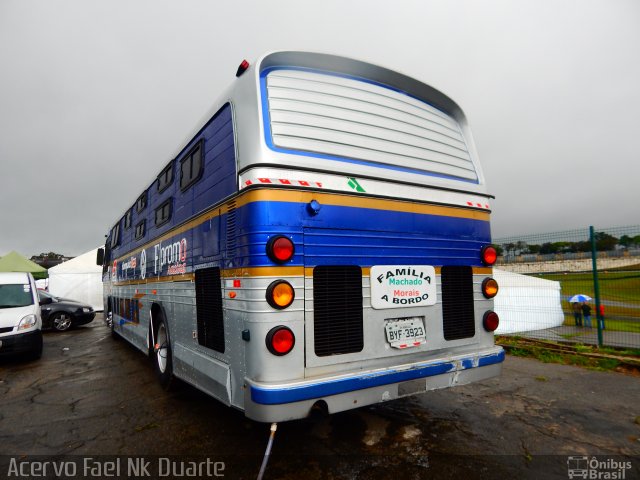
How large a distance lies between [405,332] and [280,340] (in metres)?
1.23

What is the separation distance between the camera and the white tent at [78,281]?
2083cm

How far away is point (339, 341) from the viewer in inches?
119

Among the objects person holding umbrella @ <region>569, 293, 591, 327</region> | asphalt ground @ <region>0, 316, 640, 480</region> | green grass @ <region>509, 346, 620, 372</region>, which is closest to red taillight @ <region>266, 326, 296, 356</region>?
asphalt ground @ <region>0, 316, 640, 480</region>

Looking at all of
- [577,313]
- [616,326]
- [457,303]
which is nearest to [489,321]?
[457,303]

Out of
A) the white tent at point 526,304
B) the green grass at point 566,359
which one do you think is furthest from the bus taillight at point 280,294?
the white tent at point 526,304

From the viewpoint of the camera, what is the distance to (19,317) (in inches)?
298

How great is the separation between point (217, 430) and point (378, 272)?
2426mm

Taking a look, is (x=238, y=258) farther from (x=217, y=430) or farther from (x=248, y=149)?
(x=217, y=430)

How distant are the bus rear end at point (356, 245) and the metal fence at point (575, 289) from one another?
455 cm

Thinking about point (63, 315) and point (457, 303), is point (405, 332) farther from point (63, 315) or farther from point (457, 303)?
point (63, 315)

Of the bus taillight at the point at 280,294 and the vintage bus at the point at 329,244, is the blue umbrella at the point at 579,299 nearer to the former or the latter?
the vintage bus at the point at 329,244

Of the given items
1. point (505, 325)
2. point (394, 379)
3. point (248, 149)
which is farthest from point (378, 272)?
point (505, 325)

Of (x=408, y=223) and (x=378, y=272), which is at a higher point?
(x=408, y=223)

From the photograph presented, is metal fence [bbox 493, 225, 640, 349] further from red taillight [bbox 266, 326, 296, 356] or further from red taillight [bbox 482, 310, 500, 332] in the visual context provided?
red taillight [bbox 266, 326, 296, 356]
